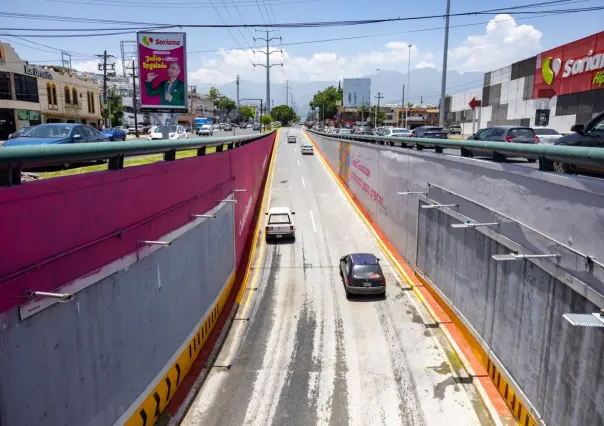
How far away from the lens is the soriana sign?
122ft

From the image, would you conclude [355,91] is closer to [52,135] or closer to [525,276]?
[52,135]

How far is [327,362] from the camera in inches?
498

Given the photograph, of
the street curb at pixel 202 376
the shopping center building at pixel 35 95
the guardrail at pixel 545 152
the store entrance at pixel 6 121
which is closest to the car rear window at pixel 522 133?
the guardrail at pixel 545 152

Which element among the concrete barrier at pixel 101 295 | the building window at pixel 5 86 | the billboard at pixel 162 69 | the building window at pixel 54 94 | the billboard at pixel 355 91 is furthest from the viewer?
the billboard at pixel 355 91

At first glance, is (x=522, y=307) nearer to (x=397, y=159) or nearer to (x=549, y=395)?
(x=549, y=395)

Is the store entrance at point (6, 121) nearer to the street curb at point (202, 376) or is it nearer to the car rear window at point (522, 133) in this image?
the street curb at point (202, 376)

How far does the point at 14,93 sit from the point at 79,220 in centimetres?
4324

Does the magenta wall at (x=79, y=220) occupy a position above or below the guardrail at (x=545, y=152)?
below

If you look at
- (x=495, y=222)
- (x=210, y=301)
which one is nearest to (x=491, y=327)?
(x=495, y=222)

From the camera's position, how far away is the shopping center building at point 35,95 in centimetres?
3988

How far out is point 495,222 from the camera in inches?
450

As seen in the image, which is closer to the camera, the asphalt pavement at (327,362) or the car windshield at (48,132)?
the asphalt pavement at (327,362)

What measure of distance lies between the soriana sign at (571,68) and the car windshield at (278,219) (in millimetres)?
31289

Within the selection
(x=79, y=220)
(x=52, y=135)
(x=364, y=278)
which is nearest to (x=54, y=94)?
(x=52, y=135)
